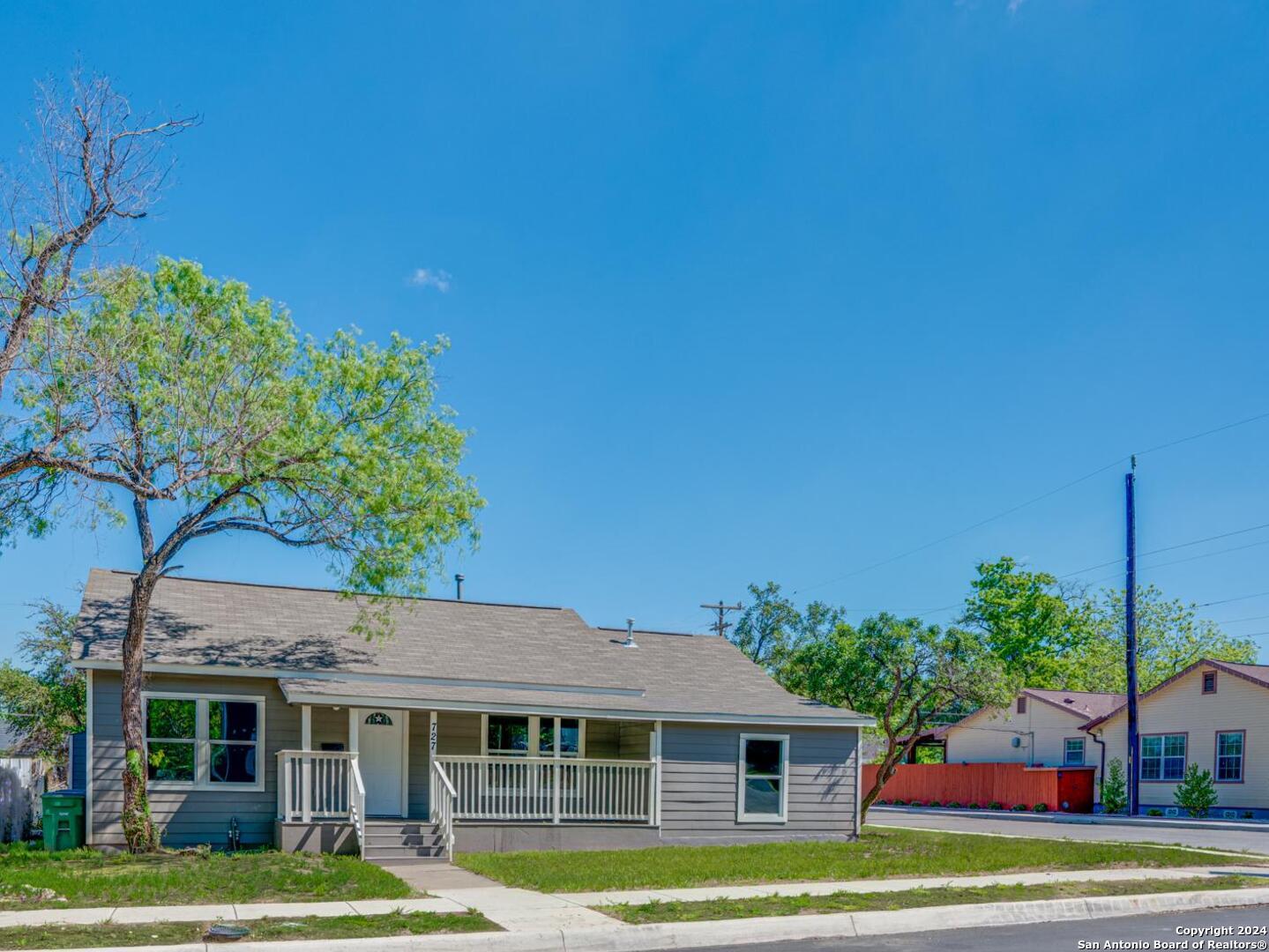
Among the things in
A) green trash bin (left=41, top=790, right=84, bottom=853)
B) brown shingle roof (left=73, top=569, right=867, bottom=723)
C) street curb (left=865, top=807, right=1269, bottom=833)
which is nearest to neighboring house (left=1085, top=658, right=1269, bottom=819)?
street curb (left=865, top=807, right=1269, bottom=833)

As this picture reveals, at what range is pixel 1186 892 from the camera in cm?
1340

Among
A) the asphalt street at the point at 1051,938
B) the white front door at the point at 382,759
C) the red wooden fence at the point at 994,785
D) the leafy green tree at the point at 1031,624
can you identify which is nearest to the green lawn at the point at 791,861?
the white front door at the point at 382,759

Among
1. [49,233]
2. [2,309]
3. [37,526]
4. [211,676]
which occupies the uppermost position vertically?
[49,233]

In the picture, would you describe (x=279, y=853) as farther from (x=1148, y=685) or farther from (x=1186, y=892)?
(x=1148, y=685)

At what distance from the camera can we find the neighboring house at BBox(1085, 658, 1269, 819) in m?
34.2

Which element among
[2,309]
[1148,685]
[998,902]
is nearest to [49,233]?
[2,309]

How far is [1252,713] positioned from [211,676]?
30.2 metres

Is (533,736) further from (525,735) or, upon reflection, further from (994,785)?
(994,785)

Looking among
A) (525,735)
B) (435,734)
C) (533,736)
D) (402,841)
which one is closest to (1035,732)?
(525,735)

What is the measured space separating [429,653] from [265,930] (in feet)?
34.9

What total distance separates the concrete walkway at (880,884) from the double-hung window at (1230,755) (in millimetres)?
20724

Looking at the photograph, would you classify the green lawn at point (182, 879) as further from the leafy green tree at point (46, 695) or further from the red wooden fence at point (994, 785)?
the red wooden fence at point (994, 785)

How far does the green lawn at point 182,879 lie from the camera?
12.2 meters

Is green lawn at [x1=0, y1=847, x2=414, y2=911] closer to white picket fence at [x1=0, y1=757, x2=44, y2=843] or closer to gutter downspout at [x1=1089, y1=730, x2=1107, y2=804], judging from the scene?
white picket fence at [x1=0, y1=757, x2=44, y2=843]
